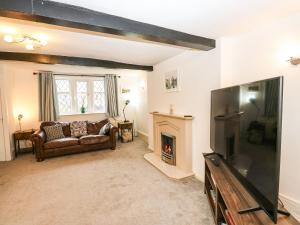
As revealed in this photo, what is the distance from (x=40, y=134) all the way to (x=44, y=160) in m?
0.62

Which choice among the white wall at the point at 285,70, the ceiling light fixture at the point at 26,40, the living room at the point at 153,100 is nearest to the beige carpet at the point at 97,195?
the living room at the point at 153,100

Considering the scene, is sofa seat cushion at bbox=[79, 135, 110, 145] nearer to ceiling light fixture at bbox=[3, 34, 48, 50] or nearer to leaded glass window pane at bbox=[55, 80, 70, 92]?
leaded glass window pane at bbox=[55, 80, 70, 92]

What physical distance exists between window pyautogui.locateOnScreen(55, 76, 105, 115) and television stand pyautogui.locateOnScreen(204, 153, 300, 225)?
174 inches

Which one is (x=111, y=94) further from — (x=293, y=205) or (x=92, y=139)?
(x=293, y=205)

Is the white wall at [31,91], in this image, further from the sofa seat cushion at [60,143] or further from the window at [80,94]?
the sofa seat cushion at [60,143]

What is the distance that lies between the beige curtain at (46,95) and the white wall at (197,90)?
11.0ft

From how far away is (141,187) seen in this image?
2.76 metres

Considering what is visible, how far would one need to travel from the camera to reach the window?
5316mm

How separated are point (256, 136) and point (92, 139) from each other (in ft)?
13.0

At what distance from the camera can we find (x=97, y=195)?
8.39 ft

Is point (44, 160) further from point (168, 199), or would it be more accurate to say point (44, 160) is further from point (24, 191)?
point (168, 199)

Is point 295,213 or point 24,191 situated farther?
point 24,191

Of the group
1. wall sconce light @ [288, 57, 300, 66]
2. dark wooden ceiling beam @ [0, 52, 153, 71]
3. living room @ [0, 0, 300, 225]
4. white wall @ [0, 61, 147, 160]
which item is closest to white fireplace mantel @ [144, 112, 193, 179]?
living room @ [0, 0, 300, 225]

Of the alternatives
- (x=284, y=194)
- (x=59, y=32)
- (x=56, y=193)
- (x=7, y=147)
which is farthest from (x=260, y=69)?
(x=7, y=147)
